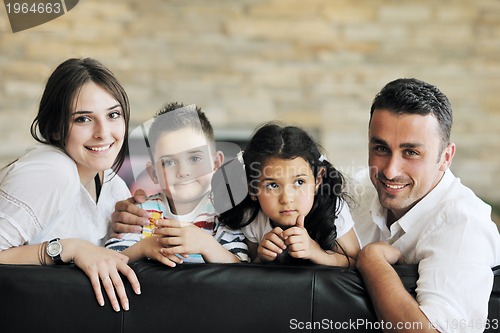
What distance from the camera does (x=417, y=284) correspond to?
1.54 meters

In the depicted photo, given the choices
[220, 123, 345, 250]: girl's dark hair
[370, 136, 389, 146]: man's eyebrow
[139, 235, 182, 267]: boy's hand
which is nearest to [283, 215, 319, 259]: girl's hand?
[220, 123, 345, 250]: girl's dark hair

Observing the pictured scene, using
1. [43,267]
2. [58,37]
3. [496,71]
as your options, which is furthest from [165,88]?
[43,267]

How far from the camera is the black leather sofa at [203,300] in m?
1.55

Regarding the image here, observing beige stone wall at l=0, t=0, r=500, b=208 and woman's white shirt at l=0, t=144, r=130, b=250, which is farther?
beige stone wall at l=0, t=0, r=500, b=208

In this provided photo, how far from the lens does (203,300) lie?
158cm

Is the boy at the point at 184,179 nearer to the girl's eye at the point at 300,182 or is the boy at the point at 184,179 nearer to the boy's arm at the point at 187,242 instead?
the boy's arm at the point at 187,242

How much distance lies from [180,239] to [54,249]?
32 cm

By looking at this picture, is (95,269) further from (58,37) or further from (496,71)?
(496,71)

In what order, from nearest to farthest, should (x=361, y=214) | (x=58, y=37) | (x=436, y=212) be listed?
(x=436, y=212), (x=361, y=214), (x=58, y=37)

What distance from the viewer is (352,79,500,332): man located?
149 centimetres

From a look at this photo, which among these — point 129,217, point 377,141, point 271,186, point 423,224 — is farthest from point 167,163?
point 423,224

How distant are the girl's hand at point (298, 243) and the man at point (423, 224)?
138 millimetres

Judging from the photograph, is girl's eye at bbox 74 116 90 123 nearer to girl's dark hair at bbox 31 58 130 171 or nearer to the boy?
girl's dark hair at bbox 31 58 130 171

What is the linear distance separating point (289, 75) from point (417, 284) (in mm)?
2937
